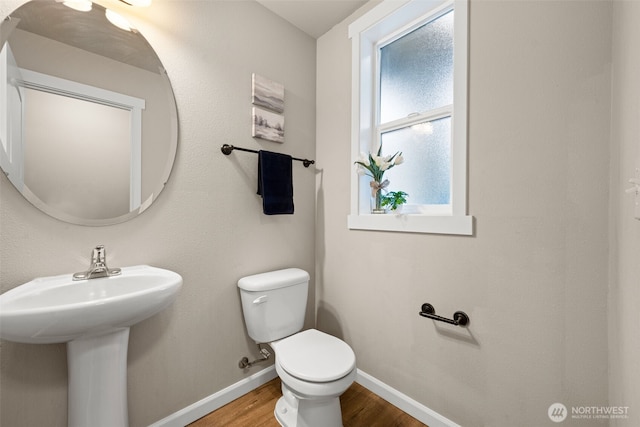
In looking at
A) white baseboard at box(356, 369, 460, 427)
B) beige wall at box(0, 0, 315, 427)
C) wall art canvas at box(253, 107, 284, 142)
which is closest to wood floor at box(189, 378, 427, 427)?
white baseboard at box(356, 369, 460, 427)

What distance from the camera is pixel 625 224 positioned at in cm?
79

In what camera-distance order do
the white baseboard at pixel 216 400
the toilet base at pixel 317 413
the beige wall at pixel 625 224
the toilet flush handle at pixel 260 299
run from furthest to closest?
1. the toilet flush handle at pixel 260 299
2. the white baseboard at pixel 216 400
3. the toilet base at pixel 317 413
4. the beige wall at pixel 625 224

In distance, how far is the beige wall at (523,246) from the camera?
94 centimetres

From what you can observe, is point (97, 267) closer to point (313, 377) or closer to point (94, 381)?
point (94, 381)

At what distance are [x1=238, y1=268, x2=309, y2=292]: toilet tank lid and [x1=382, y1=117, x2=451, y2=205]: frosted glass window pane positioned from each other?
0.82m

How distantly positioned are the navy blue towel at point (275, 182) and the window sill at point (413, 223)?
44cm

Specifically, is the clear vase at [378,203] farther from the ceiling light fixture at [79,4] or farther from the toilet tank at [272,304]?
the ceiling light fixture at [79,4]

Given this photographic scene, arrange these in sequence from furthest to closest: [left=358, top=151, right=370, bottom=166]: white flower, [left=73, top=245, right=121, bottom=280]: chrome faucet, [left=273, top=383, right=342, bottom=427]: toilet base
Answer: [left=358, top=151, right=370, bottom=166]: white flower
[left=273, top=383, right=342, bottom=427]: toilet base
[left=73, top=245, right=121, bottom=280]: chrome faucet

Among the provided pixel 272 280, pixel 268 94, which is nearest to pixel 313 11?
pixel 268 94

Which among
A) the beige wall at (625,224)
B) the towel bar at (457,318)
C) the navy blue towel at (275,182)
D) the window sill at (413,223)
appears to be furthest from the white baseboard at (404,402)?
the navy blue towel at (275,182)

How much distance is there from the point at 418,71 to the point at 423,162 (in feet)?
1.85

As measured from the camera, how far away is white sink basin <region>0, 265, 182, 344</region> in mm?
751

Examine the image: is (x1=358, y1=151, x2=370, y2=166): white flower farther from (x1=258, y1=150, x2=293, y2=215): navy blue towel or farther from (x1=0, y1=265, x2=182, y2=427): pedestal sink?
(x1=0, y1=265, x2=182, y2=427): pedestal sink

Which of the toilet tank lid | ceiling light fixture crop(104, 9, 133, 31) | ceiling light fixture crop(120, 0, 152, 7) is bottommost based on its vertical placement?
the toilet tank lid
